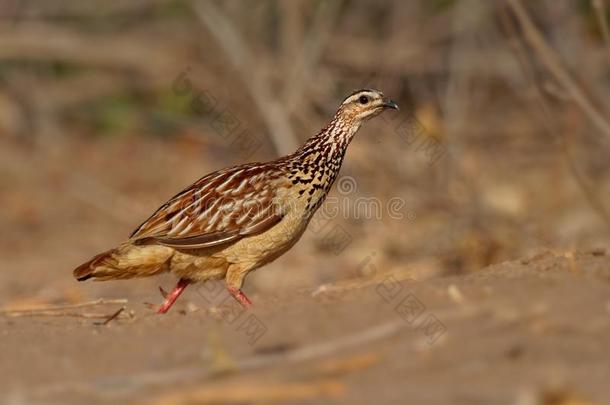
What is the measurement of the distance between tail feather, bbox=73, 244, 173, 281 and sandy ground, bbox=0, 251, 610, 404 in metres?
0.94

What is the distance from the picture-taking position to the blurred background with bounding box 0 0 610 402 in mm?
11695

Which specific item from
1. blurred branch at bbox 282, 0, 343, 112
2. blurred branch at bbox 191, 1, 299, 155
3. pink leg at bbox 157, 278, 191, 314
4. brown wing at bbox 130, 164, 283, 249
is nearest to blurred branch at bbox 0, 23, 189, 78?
blurred branch at bbox 282, 0, 343, 112

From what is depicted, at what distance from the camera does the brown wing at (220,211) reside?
284 inches

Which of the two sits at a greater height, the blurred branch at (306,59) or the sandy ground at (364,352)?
the blurred branch at (306,59)

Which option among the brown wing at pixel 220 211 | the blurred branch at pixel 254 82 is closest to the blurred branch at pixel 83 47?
the blurred branch at pixel 254 82

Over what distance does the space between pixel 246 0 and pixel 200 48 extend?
3.09 feet

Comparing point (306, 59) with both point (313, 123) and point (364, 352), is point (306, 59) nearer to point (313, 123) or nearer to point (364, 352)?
point (313, 123)

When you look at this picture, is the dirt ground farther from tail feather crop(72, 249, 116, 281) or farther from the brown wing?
the brown wing

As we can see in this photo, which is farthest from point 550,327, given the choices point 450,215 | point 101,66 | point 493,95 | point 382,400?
point 101,66

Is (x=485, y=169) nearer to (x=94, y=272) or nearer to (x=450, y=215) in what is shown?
(x=450, y=215)

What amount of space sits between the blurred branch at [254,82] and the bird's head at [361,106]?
3.96 m

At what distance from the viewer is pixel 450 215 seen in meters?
11.8

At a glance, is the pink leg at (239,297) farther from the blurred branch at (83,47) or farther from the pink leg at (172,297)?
the blurred branch at (83,47)

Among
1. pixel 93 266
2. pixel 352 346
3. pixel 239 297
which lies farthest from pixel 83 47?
pixel 352 346
